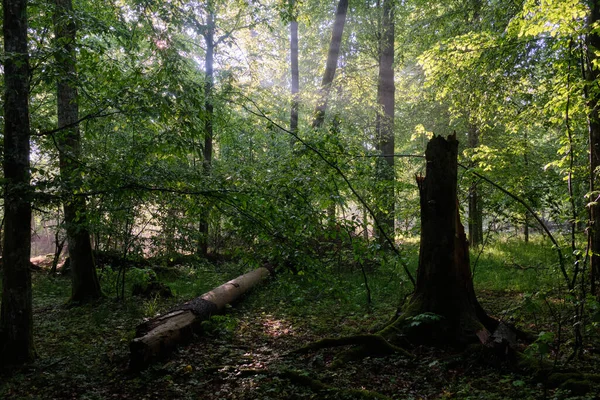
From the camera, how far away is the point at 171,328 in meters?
6.09

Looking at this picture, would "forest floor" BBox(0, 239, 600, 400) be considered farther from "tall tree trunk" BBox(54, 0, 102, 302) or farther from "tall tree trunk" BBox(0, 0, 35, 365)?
"tall tree trunk" BBox(54, 0, 102, 302)

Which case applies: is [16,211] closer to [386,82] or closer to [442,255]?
[442,255]

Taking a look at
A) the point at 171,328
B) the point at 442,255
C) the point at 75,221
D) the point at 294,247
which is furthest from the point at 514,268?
the point at 75,221

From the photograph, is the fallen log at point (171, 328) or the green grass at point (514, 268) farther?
the green grass at point (514, 268)

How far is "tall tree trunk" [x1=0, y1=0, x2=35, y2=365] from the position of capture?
5.07 m

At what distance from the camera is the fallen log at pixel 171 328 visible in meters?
5.36

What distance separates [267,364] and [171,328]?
1645mm

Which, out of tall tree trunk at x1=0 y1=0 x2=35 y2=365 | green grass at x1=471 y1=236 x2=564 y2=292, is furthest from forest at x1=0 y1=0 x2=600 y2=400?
green grass at x1=471 y1=236 x2=564 y2=292

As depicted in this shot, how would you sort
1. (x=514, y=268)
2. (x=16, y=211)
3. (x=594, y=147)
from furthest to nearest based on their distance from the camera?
(x=514, y=268) → (x=594, y=147) → (x=16, y=211)

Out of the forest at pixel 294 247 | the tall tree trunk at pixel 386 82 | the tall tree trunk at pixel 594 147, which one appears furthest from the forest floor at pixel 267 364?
the tall tree trunk at pixel 386 82

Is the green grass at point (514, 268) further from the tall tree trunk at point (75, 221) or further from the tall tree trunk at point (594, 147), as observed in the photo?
the tall tree trunk at point (75, 221)

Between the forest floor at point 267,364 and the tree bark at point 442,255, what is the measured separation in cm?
49

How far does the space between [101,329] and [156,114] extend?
14.1 ft

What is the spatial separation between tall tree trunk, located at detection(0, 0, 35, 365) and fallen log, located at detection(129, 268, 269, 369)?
4.80 ft
